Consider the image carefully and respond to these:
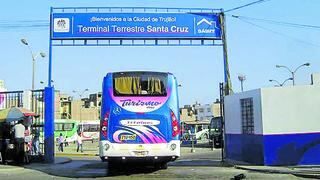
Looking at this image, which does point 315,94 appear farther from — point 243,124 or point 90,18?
point 90,18

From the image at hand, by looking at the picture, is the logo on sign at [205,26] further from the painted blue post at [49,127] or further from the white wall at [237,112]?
the painted blue post at [49,127]

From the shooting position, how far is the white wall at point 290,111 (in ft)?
64.2

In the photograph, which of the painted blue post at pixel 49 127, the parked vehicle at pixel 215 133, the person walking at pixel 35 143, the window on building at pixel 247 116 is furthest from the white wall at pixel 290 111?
the parked vehicle at pixel 215 133

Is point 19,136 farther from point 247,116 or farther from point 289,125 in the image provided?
point 289,125

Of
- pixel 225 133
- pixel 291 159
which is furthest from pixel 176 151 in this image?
pixel 225 133

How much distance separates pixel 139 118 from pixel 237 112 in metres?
6.88

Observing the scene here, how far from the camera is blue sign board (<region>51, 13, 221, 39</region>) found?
1069 inches

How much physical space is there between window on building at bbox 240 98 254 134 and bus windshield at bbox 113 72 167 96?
517 centimetres

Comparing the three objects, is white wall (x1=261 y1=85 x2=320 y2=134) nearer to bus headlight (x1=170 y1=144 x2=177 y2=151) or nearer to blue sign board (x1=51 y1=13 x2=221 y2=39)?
bus headlight (x1=170 y1=144 x2=177 y2=151)

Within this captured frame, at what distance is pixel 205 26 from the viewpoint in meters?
27.8

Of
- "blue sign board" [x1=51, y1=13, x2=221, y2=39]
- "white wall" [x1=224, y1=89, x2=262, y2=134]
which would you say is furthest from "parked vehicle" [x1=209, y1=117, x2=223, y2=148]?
"white wall" [x1=224, y1=89, x2=262, y2=134]

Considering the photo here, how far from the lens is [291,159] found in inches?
776

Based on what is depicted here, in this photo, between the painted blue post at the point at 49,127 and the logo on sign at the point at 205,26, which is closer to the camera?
the painted blue post at the point at 49,127

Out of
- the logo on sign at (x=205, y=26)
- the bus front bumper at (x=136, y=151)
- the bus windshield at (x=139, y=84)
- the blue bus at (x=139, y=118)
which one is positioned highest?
the logo on sign at (x=205, y=26)
